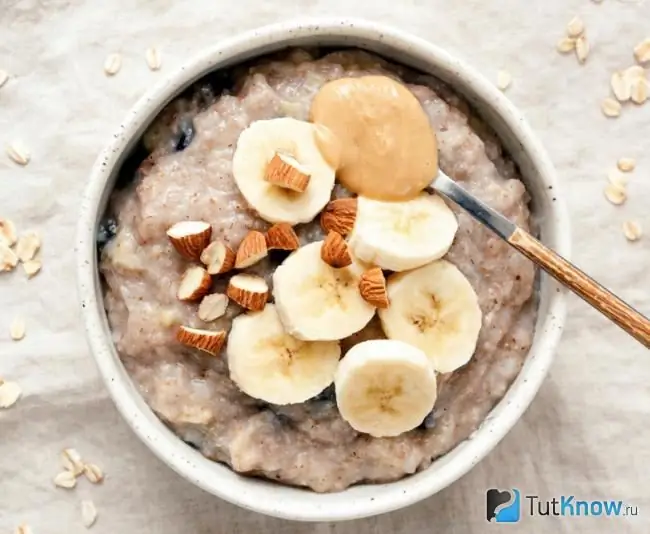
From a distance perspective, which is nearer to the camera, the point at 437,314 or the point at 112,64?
the point at 437,314

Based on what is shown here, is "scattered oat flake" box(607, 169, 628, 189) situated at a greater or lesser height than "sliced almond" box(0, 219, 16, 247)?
greater

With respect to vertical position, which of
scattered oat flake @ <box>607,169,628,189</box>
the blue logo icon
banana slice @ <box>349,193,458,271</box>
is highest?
banana slice @ <box>349,193,458,271</box>

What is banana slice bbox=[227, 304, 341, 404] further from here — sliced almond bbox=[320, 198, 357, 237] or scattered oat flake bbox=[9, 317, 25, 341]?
scattered oat flake bbox=[9, 317, 25, 341]

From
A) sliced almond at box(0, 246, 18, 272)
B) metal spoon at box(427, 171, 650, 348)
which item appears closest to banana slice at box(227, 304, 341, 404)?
metal spoon at box(427, 171, 650, 348)

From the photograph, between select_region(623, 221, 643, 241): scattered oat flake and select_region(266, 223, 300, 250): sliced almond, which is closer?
select_region(266, 223, 300, 250): sliced almond

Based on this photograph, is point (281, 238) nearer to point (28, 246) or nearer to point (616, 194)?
point (28, 246)

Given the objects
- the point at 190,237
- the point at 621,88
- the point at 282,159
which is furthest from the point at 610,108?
the point at 190,237

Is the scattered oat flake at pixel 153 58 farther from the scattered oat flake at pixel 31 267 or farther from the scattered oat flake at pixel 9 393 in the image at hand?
the scattered oat flake at pixel 9 393
